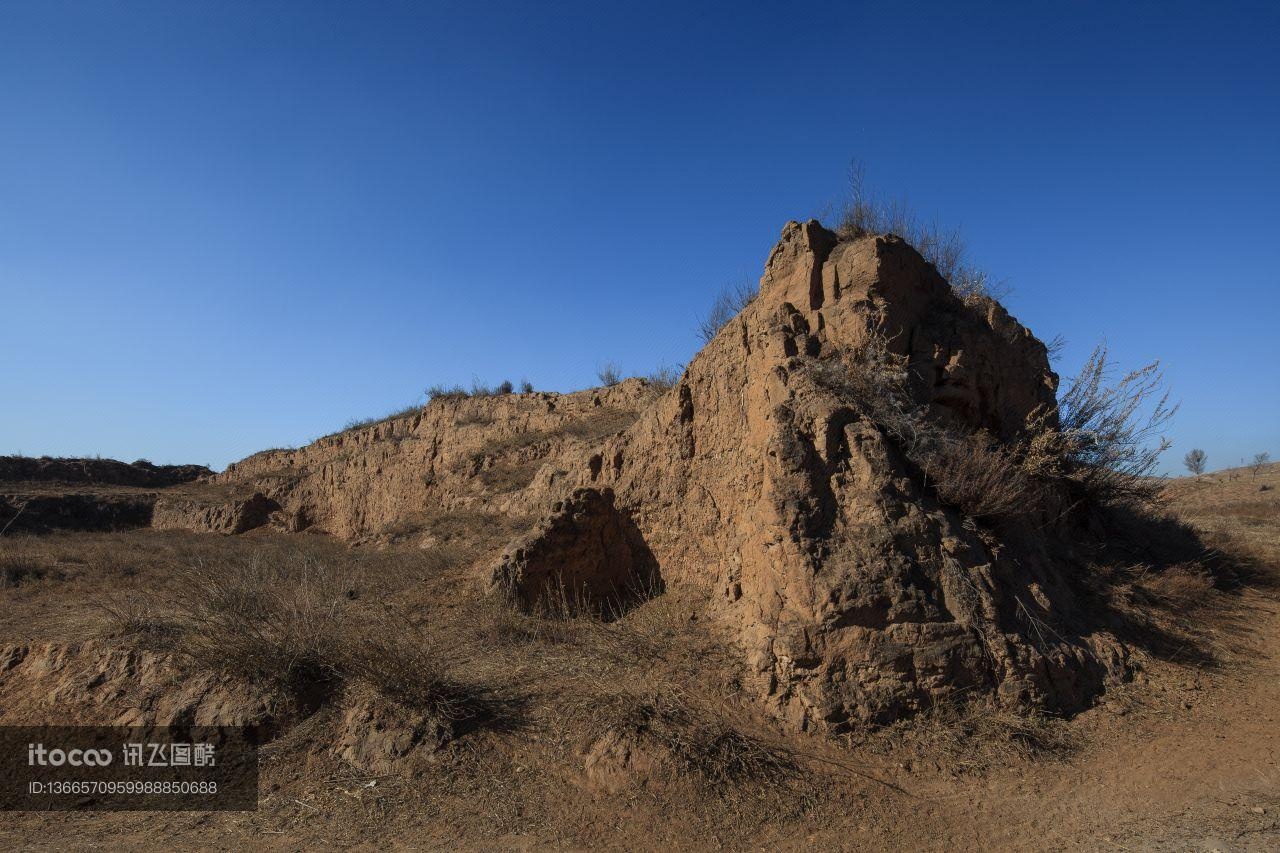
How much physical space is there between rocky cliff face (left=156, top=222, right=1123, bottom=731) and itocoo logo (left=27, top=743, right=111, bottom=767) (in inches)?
149

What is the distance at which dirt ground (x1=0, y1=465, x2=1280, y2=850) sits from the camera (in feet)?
13.5

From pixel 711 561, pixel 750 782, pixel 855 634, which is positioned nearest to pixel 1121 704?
pixel 855 634

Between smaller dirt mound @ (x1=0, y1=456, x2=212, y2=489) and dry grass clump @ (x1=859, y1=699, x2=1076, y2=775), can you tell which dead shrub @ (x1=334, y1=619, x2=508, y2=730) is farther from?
smaller dirt mound @ (x1=0, y1=456, x2=212, y2=489)

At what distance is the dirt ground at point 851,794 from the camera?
4102mm

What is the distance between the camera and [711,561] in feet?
23.3

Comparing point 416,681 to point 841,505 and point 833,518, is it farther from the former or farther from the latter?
point 841,505

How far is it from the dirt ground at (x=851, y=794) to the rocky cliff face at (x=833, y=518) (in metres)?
Result: 0.35

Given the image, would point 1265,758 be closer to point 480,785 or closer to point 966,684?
point 966,684

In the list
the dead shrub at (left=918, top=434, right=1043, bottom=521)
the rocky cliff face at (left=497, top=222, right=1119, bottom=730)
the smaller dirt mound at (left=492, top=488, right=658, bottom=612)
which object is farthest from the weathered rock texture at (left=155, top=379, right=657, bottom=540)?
the dead shrub at (left=918, top=434, right=1043, bottom=521)

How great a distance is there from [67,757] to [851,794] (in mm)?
6537

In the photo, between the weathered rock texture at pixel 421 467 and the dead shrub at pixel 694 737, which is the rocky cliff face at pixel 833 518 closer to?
the dead shrub at pixel 694 737

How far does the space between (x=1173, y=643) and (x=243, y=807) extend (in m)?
7.87

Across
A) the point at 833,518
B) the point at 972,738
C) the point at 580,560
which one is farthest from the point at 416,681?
the point at 972,738

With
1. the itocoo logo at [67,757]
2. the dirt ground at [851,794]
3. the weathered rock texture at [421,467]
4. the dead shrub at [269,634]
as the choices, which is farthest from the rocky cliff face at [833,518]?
the weathered rock texture at [421,467]
